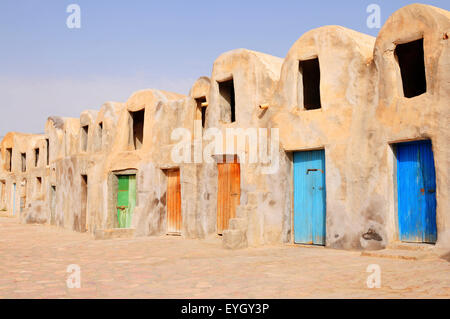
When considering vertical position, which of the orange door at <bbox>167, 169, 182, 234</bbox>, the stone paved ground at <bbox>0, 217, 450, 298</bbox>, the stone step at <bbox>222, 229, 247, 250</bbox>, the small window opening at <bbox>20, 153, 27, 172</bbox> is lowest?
the stone paved ground at <bbox>0, 217, 450, 298</bbox>

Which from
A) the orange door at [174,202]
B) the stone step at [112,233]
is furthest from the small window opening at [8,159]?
the orange door at [174,202]

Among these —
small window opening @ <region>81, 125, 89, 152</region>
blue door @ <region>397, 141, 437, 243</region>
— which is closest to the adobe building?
blue door @ <region>397, 141, 437, 243</region>

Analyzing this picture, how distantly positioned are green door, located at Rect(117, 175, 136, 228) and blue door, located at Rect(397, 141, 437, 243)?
10.7m

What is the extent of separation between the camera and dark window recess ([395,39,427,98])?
11359 mm

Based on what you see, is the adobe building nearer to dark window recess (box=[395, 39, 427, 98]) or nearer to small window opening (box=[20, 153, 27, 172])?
dark window recess (box=[395, 39, 427, 98])

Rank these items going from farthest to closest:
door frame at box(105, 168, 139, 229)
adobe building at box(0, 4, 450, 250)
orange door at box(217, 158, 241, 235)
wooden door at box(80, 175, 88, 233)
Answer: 1. wooden door at box(80, 175, 88, 233)
2. door frame at box(105, 168, 139, 229)
3. orange door at box(217, 158, 241, 235)
4. adobe building at box(0, 4, 450, 250)

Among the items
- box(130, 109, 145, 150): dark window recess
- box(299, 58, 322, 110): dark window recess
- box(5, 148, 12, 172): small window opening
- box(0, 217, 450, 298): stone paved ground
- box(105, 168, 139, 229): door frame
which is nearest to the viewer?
box(0, 217, 450, 298): stone paved ground

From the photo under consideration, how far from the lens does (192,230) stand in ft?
47.0

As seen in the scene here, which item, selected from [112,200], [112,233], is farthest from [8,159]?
[112,233]

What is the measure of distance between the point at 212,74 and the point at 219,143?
2.16 metres

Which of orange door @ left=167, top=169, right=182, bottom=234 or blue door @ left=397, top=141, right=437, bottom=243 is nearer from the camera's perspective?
blue door @ left=397, top=141, right=437, bottom=243

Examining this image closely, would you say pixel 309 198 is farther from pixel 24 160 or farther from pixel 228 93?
pixel 24 160

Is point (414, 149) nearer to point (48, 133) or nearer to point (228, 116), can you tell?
point (228, 116)

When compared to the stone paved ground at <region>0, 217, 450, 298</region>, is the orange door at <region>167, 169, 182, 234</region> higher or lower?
higher
